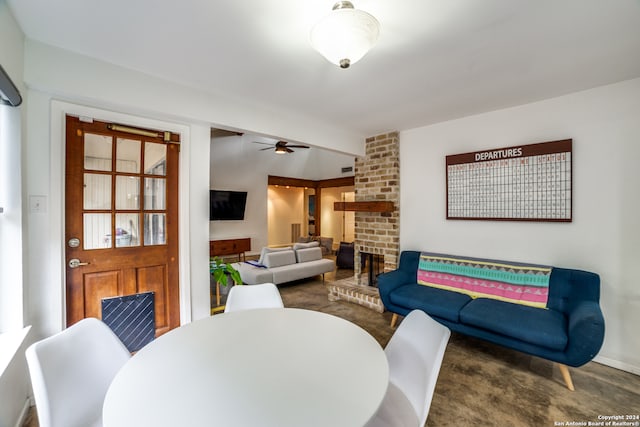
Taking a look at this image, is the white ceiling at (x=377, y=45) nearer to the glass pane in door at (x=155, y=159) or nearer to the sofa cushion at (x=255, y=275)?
the glass pane in door at (x=155, y=159)

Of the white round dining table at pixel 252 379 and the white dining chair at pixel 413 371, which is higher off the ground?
the white round dining table at pixel 252 379

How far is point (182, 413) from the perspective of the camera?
2.70 feet

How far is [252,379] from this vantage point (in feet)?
3.31

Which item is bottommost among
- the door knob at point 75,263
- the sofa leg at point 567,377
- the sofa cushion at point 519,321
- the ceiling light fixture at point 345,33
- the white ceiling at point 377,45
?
the sofa leg at point 567,377

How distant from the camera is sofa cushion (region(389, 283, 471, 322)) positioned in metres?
2.54

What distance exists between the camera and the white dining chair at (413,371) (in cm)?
119

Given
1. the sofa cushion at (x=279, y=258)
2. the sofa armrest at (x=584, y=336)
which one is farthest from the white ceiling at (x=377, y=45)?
the sofa cushion at (x=279, y=258)

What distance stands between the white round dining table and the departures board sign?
2.42m

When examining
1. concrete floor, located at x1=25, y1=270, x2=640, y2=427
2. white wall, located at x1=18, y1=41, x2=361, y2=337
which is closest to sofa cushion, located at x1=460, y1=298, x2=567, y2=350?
concrete floor, located at x1=25, y1=270, x2=640, y2=427

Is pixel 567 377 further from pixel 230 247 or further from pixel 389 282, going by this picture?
pixel 230 247

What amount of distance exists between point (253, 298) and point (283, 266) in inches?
105

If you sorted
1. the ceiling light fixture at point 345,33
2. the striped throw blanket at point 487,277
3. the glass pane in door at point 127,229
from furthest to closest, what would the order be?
the striped throw blanket at point 487,277
the glass pane in door at point 127,229
the ceiling light fixture at point 345,33

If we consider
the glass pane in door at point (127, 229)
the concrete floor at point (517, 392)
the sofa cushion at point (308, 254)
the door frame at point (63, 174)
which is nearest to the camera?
the concrete floor at point (517, 392)

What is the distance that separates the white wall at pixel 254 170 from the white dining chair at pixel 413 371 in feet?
17.6
